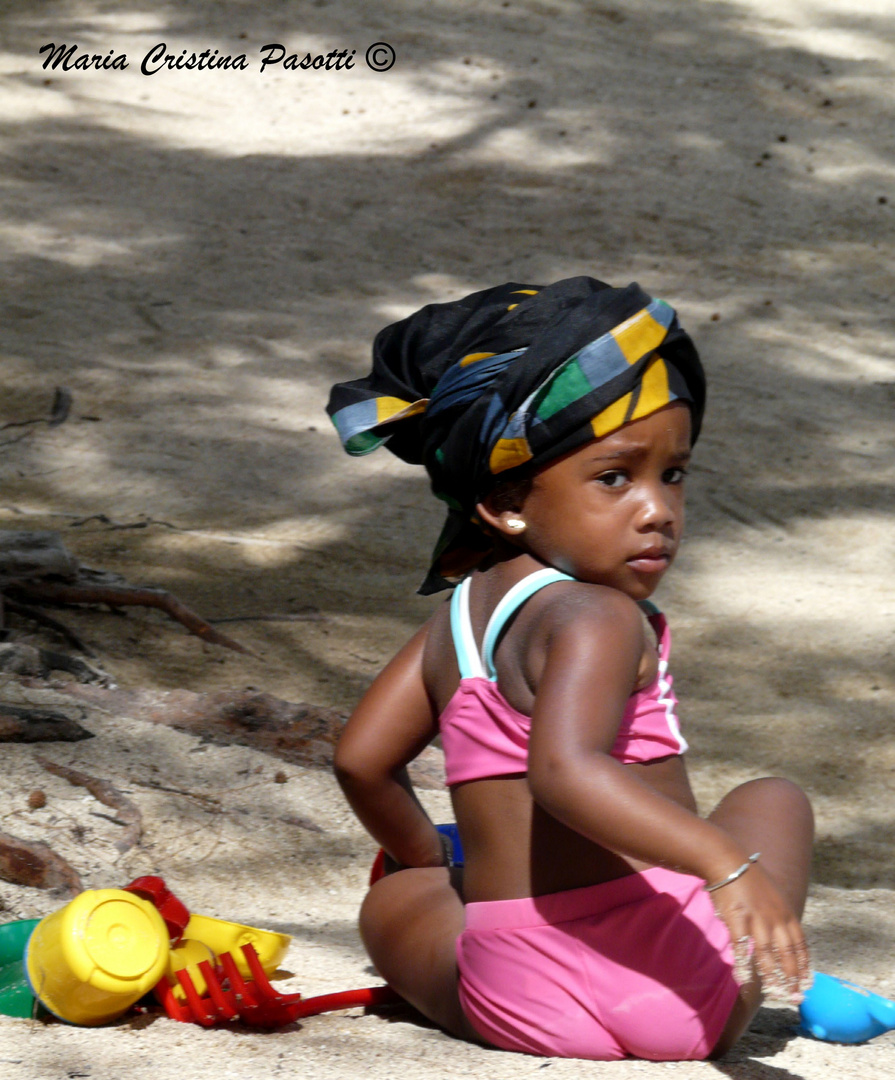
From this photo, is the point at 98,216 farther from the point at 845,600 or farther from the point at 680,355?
the point at 680,355

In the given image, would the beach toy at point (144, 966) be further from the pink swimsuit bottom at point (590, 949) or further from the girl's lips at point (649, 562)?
the girl's lips at point (649, 562)

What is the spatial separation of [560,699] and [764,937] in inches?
14.2

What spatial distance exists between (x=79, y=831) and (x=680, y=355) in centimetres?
142

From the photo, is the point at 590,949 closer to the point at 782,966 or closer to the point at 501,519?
the point at 782,966

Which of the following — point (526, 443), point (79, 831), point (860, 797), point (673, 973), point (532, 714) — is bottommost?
point (860, 797)

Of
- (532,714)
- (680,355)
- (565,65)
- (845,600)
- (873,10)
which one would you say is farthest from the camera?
(873,10)

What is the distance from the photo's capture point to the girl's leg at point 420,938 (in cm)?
197

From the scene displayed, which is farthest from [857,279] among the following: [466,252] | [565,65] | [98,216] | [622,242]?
[98,216]

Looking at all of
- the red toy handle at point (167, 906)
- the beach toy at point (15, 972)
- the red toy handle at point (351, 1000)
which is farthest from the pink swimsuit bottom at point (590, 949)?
the beach toy at point (15, 972)

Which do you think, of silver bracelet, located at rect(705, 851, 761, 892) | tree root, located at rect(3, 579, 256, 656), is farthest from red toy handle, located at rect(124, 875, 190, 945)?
tree root, located at rect(3, 579, 256, 656)

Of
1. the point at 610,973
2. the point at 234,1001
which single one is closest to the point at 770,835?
the point at 610,973

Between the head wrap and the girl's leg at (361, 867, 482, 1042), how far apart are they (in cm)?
51

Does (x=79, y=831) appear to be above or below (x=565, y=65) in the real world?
below

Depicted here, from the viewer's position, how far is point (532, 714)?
1.80m
